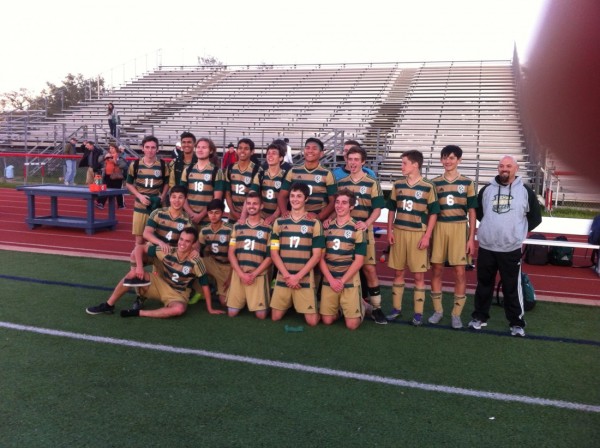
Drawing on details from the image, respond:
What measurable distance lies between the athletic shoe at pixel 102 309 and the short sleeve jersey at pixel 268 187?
5.92ft

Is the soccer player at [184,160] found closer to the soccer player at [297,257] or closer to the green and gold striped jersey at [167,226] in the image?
the green and gold striped jersey at [167,226]

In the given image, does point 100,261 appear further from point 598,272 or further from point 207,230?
point 598,272

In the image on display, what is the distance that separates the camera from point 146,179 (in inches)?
247

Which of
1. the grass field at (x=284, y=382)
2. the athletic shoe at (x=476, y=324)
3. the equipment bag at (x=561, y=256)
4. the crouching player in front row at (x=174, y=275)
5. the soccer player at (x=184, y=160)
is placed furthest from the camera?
the equipment bag at (x=561, y=256)

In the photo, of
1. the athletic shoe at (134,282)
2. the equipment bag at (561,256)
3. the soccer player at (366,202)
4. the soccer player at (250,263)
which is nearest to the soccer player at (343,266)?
the soccer player at (366,202)

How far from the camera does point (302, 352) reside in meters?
4.21

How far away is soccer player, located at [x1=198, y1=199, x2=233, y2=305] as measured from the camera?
18.7ft

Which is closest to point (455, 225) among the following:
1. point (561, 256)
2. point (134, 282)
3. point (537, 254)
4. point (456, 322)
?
point (456, 322)

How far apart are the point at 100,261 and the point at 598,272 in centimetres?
674

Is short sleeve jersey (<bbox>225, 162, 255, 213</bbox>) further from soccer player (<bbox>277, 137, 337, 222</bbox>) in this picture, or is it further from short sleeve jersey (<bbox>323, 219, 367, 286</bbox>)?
short sleeve jersey (<bbox>323, 219, 367, 286</bbox>)

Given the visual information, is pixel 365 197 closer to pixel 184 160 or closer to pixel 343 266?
pixel 343 266

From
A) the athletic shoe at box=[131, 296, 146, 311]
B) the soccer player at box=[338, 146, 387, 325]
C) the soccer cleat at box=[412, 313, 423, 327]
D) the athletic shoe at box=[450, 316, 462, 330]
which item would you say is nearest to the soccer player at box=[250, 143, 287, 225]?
the soccer player at box=[338, 146, 387, 325]

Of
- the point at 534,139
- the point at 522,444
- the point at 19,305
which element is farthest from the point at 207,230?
the point at 534,139

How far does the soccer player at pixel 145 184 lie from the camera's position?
20.4ft
